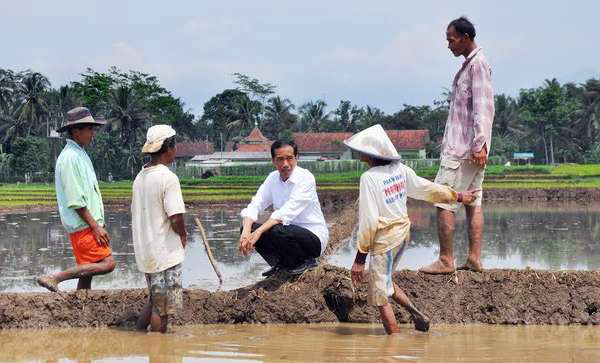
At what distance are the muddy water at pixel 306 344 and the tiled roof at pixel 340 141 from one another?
53.4 m

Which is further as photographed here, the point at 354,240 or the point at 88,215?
the point at 354,240

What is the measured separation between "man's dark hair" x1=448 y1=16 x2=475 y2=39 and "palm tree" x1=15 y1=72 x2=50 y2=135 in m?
56.3

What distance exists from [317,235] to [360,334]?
714 mm

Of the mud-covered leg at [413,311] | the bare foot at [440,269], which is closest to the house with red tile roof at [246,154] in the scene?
the bare foot at [440,269]

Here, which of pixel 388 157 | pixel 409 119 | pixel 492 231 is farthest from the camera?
pixel 409 119

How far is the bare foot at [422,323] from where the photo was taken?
5.01 m

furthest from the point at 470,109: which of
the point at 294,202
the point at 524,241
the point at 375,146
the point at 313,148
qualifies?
the point at 313,148

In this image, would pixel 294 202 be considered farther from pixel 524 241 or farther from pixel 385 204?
pixel 524 241

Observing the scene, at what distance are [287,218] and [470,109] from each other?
4.89 ft

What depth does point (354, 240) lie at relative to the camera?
12.6m

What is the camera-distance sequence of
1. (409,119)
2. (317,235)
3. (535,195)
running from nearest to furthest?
1. (317,235)
2. (535,195)
3. (409,119)

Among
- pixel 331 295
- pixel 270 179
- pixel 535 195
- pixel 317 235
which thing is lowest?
pixel 535 195

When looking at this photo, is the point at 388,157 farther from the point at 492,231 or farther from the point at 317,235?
the point at 492,231

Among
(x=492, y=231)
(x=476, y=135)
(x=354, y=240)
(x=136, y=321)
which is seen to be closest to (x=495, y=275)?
(x=476, y=135)
